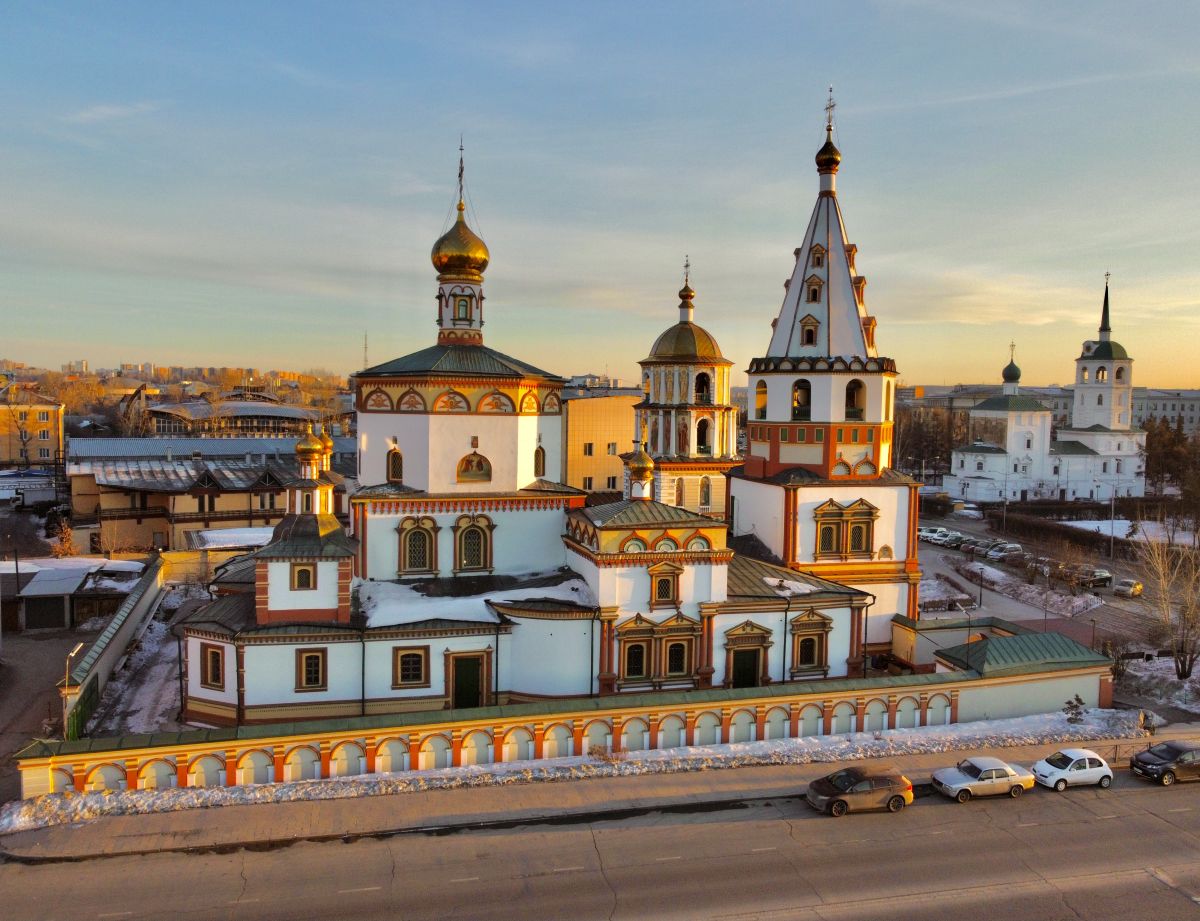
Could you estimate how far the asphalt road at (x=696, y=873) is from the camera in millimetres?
12859

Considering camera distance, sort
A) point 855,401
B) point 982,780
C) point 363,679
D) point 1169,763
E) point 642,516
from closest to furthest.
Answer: point 982,780
point 1169,763
point 363,679
point 642,516
point 855,401

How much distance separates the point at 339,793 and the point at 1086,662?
1773 centimetres

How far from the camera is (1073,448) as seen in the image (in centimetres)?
7056

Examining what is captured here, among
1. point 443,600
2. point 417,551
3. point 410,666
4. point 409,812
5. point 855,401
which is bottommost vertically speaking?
point 409,812

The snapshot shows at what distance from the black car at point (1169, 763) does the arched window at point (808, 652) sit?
A: 7678mm

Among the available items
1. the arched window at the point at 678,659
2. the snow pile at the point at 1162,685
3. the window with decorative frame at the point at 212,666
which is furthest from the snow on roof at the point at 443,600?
the snow pile at the point at 1162,685

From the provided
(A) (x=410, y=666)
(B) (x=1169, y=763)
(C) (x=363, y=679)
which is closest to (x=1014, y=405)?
(B) (x=1169, y=763)

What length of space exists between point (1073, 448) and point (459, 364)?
6354 centimetres

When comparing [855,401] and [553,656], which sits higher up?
[855,401]

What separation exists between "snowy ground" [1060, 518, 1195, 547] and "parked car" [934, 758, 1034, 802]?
35075mm

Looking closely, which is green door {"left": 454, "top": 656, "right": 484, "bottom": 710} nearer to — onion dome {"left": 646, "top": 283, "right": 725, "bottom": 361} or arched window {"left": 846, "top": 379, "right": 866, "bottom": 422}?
onion dome {"left": 646, "top": 283, "right": 725, "bottom": 361}

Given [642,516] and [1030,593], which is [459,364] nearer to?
[642,516]

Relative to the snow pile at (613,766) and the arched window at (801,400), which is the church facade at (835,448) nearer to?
the arched window at (801,400)

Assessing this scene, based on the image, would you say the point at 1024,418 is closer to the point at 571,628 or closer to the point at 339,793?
the point at 571,628
